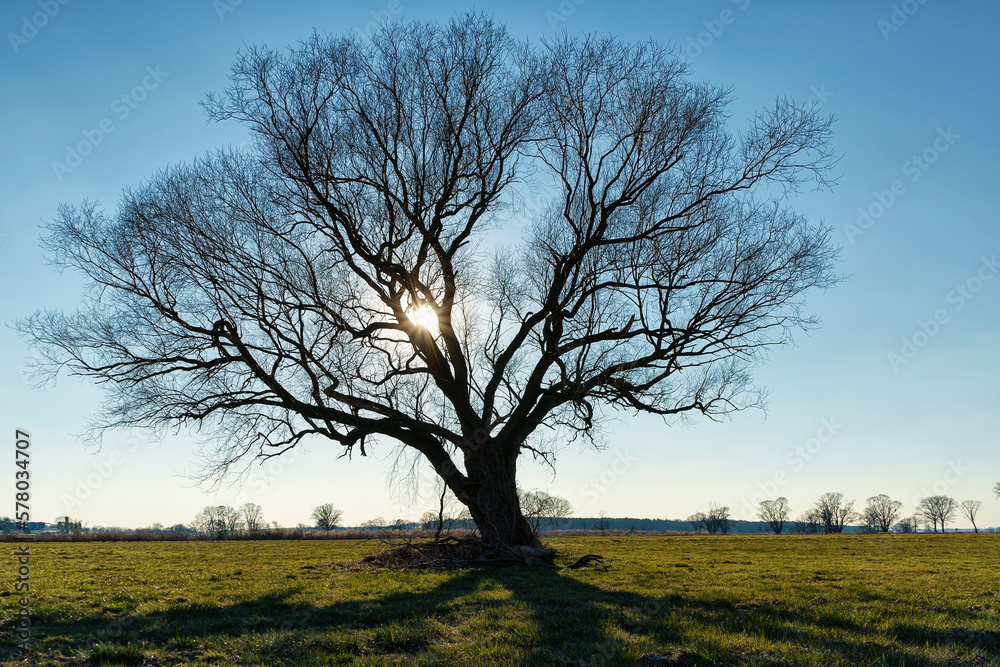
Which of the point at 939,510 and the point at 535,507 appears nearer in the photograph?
the point at 535,507

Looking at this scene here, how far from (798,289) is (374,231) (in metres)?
11.2

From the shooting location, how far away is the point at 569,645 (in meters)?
5.90

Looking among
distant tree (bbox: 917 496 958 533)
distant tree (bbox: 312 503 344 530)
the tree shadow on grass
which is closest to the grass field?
the tree shadow on grass

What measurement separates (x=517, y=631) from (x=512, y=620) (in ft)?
2.11

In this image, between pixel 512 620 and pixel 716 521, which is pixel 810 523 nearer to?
pixel 716 521

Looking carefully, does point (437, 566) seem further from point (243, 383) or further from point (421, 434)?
point (243, 383)

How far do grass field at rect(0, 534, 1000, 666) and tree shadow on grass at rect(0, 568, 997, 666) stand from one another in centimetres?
2

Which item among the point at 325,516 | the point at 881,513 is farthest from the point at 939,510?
the point at 325,516

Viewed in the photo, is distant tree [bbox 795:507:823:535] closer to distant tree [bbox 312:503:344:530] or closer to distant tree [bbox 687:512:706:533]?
distant tree [bbox 687:512:706:533]

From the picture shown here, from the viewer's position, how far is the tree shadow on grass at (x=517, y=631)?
5.55 metres

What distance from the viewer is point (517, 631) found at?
6523 millimetres

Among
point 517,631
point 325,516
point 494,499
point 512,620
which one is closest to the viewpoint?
point 517,631

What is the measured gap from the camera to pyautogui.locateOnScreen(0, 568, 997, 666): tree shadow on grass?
18.2 feet

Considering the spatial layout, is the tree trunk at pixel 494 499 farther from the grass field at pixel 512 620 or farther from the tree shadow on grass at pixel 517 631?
the tree shadow on grass at pixel 517 631
